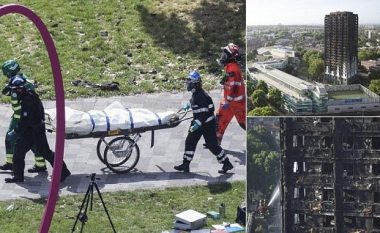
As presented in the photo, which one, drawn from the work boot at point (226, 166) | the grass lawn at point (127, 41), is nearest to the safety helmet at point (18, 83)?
the work boot at point (226, 166)

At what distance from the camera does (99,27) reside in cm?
1862

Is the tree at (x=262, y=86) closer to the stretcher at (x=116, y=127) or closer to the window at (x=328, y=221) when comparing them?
the window at (x=328, y=221)

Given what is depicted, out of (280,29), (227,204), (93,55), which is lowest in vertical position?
(227,204)

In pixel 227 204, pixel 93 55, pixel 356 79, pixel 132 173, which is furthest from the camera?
pixel 93 55

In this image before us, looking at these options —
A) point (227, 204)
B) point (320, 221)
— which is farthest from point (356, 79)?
point (227, 204)

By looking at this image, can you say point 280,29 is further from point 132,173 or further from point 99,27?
point 99,27

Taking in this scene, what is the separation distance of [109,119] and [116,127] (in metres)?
0.13

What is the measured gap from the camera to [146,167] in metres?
13.5

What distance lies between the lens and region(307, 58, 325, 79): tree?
10328mm

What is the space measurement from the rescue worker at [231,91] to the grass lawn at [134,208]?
1026 mm

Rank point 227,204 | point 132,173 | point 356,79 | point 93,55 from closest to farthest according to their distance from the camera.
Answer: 1. point 356,79
2. point 227,204
3. point 132,173
4. point 93,55

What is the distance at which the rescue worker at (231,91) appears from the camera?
13266mm

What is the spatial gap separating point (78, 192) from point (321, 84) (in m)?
3.82

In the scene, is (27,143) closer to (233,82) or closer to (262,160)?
(233,82)
